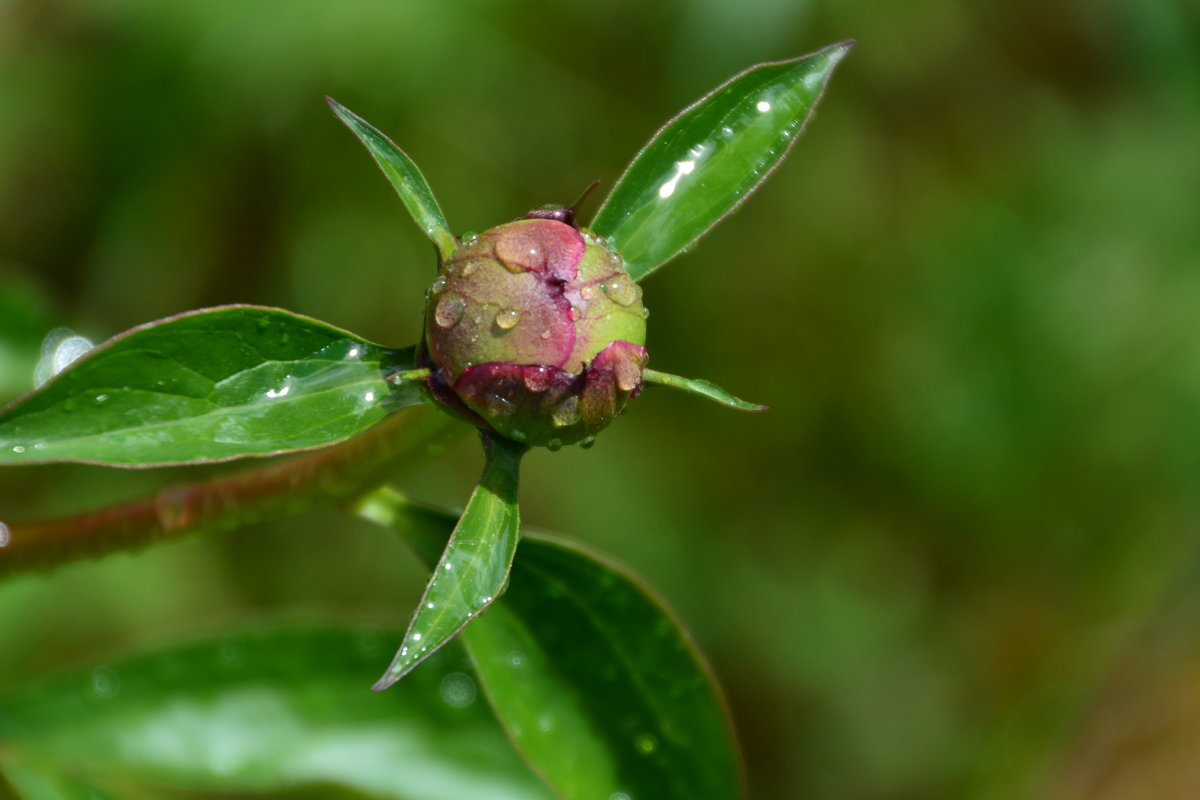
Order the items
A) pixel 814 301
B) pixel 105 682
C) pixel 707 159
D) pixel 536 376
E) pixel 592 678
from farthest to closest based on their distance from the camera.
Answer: pixel 814 301, pixel 105 682, pixel 592 678, pixel 707 159, pixel 536 376

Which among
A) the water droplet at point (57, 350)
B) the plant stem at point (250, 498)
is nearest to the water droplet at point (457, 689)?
the plant stem at point (250, 498)

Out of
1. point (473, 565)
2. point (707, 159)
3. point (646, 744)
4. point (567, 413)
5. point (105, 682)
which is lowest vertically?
point (105, 682)

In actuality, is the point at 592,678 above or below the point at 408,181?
below

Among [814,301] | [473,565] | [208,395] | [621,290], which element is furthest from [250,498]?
[814,301]

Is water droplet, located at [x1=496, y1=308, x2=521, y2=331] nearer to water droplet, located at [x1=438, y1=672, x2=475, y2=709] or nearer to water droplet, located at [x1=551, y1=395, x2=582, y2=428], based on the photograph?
→ water droplet, located at [x1=551, y1=395, x2=582, y2=428]

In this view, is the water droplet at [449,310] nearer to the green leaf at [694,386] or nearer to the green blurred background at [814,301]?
the green leaf at [694,386]

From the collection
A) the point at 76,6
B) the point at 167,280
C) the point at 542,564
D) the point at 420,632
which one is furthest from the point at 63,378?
the point at 76,6

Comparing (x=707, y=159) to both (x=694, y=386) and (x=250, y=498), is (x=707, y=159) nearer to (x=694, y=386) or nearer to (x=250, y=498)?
(x=694, y=386)

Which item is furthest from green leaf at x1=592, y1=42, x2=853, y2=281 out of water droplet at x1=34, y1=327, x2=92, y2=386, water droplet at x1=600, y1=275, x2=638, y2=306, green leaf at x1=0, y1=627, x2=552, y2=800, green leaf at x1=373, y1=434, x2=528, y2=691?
water droplet at x1=34, y1=327, x2=92, y2=386
